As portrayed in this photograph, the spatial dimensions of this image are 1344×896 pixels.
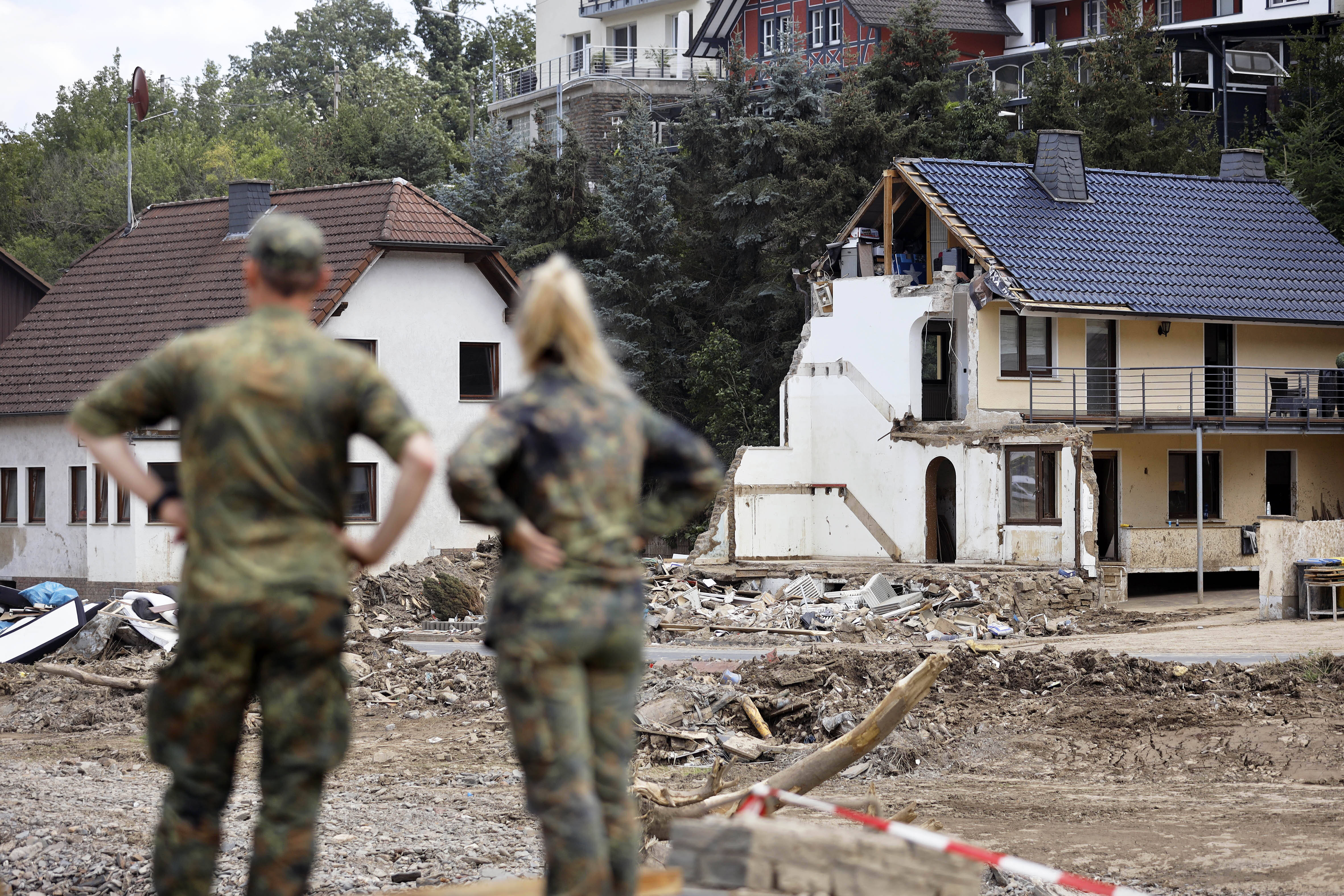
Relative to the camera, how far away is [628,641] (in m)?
4.54

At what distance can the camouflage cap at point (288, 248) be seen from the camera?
4.50 m

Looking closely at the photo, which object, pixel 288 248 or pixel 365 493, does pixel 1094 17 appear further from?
pixel 288 248

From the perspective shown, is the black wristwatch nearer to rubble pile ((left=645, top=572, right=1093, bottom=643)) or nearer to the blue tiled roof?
rubble pile ((left=645, top=572, right=1093, bottom=643))

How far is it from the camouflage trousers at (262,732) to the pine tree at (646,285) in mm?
37983

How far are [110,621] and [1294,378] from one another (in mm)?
25187

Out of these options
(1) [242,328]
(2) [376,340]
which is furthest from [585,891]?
(2) [376,340]

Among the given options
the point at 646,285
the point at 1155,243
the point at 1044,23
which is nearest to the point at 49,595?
the point at 646,285

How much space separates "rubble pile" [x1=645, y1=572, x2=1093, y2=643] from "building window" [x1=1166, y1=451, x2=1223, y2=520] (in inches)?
249

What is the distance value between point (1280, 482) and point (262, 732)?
3317 cm

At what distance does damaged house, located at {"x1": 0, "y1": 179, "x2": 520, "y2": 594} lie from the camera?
33469 mm

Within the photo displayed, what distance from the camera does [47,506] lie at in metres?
35.6

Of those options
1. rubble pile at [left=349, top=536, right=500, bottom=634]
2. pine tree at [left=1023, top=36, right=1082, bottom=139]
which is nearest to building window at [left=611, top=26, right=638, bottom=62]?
pine tree at [left=1023, top=36, right=1082, bottom=139]

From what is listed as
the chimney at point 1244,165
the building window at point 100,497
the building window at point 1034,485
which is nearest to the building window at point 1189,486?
the building window at point 1034,485

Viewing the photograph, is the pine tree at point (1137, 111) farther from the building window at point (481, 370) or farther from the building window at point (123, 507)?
the building window at point (123, 507)
